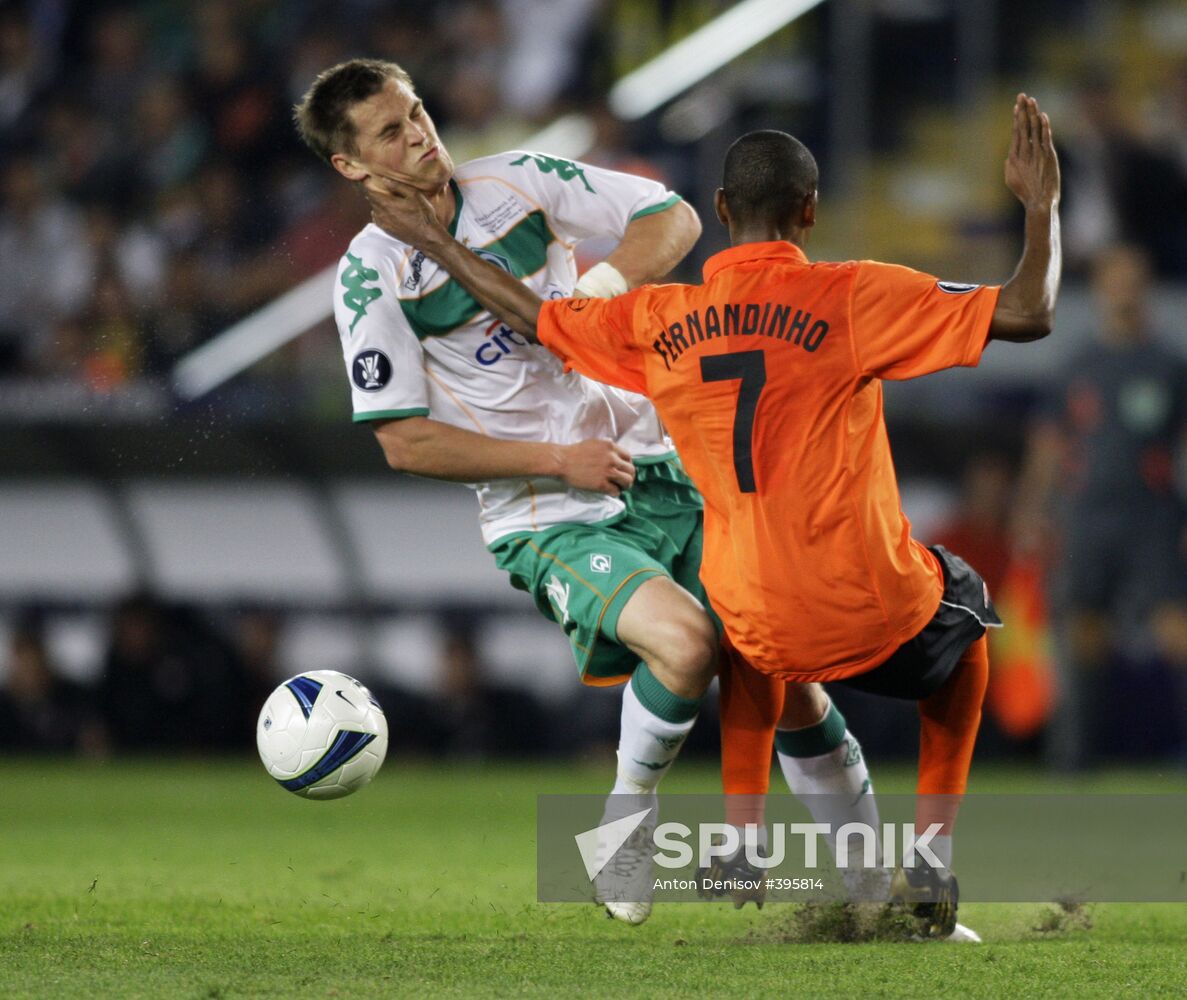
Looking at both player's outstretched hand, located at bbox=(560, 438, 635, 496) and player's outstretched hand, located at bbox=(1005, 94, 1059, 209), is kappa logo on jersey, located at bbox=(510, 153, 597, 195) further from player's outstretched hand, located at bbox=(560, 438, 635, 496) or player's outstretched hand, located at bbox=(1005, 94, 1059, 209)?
player's outstretched hand, located at bbox=(1005, 94, 1059, 209)

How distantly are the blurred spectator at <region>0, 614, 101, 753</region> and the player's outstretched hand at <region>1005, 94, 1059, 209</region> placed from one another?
7.47 m

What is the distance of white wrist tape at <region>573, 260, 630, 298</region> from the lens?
4.71 meters

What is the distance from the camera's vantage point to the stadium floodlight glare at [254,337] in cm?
917

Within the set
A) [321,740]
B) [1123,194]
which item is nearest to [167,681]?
[321,740]

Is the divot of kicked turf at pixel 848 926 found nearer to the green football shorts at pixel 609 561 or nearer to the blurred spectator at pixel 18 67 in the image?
the green football shorts at pixel 609 561

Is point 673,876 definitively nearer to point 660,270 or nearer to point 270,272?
point 660,270

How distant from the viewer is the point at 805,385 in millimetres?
4082

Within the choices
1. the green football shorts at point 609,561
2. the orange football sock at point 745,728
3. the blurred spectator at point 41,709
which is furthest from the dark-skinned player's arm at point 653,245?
the blurred spectator at point 41,709

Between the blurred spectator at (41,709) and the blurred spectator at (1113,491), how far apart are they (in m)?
5.20

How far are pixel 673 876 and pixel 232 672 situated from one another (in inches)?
229

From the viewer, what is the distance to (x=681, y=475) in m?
5.07

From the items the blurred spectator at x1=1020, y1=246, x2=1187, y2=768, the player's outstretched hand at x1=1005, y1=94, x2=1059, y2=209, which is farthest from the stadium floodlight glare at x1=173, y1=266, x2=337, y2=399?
the player's outstretched hand at x1=1005, y1=94, x2=1059, y2=209

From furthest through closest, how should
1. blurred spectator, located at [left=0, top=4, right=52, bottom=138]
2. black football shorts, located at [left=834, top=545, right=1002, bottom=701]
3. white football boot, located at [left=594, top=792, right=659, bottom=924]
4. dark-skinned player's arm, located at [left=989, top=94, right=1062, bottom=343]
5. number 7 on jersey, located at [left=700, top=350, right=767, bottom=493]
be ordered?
1. blurred spectator, located at [left=0, top=4, right=52, bottom=138]
2. white football boot, located at [left=594, top=792, right=659, bottom=924]
3. black football shorts, located at [left=834, top=545, right=1002, bottom=701]
4. number 7 on jersey, located at [left=700, top=350, right=767, bottom=493]
5. dark-skinned player's arm, located at [left=989, top=94, right=1062, bottom=343]

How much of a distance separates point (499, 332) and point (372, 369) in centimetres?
36
